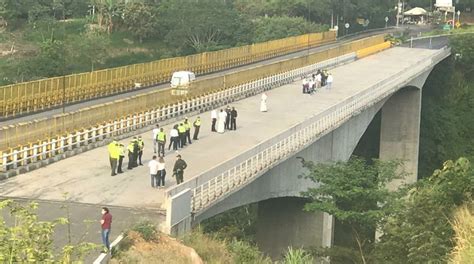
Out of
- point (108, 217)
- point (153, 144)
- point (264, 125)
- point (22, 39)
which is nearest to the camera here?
A: point (108, 217)

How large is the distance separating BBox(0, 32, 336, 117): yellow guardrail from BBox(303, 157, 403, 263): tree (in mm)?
21179

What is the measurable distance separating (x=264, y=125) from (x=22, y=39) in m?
59.6

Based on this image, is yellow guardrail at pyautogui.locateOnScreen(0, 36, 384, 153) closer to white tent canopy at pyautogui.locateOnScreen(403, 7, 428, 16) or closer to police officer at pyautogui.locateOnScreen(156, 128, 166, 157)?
police officer at pyautogui.locateOnScreen(156, 128, 166, 157)

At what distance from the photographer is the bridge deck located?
2570cm

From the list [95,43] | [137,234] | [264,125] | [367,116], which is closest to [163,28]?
[95,43]

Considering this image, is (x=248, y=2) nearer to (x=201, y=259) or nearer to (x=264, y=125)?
(x=264, y=125)

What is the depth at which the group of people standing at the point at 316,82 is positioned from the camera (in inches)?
2228

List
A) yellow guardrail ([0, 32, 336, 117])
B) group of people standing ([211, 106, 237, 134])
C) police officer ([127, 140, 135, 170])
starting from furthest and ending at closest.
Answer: yellow guardrail ([0, 32, 336, 117]), group of people standing ([211, 106, 237, 134]), police officer ([127, 140, 135, 170])

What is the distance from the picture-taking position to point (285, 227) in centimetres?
3788

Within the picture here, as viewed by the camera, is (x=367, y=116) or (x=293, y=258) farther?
(x=367, y=116)

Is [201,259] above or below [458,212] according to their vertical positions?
below

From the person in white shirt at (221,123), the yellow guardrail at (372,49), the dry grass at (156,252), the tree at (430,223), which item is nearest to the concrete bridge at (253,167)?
the person in white shirt at (221,123)

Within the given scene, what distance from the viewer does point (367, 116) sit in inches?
2053

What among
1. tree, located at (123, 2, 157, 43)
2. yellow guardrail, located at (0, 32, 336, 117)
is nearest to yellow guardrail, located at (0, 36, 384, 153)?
yellow guardrail, located at (0, 32, 336, 117)
